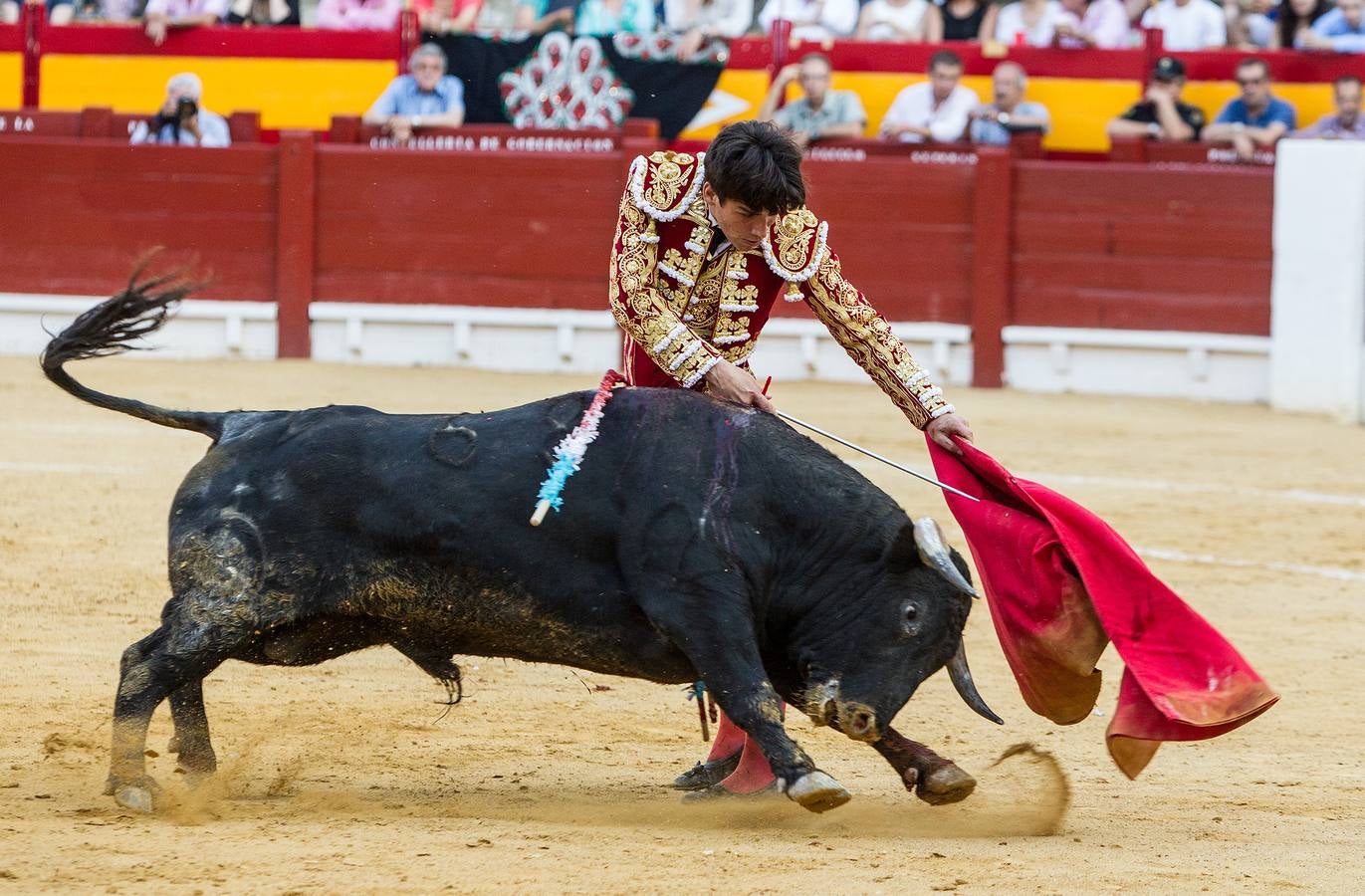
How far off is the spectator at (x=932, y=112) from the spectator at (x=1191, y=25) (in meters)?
0.98

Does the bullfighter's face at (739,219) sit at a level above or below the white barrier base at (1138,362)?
above

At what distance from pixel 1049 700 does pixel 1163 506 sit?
10.5 ft

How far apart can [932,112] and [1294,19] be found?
173 cm

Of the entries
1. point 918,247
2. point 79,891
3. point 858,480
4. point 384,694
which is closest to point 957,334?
point 918,247

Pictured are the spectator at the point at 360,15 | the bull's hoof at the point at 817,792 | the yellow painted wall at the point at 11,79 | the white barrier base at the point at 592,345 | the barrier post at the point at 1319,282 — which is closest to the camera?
the bull's hoof at the point at 817,792

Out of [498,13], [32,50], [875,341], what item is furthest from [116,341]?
[498,13]

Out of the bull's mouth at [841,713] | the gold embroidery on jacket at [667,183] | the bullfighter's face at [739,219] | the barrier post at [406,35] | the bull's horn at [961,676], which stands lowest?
the bull's mouth at [841,713]

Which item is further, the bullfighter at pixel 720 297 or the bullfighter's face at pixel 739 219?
the bullfighter at pixel 720 297

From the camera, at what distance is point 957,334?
9.04 meters

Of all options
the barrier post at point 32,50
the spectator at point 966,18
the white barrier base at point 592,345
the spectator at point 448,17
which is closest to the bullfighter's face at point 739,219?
the white barrier base at point 592,345

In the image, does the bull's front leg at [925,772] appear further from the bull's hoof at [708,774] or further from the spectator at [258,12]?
the spectator at [258,12]

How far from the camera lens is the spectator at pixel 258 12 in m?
10.2

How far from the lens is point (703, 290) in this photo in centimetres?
329

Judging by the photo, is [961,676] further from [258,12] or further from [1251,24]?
[258,12]
